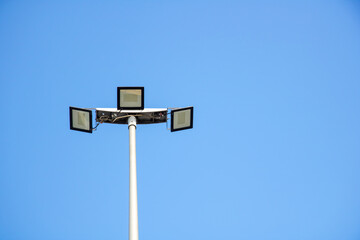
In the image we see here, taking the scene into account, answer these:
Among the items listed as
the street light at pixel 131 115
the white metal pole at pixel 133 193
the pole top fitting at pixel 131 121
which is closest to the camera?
the white metal pole at pixel 133 193

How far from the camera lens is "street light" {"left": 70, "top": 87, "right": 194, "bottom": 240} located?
11.0 metres

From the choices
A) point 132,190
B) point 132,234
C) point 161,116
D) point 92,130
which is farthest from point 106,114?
point 132,234

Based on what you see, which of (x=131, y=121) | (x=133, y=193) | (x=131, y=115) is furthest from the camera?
(x=131, y=115)

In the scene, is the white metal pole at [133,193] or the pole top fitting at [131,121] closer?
the white metal pole at [133,193]

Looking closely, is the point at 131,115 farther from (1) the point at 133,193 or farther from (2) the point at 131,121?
(1) the point at 133,193

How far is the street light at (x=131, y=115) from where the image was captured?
36.1 ft

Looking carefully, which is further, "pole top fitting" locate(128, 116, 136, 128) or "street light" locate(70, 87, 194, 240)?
"pole top fitting" locate(128, 116, 136, 128)

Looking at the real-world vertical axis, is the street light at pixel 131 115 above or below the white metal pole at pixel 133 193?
above

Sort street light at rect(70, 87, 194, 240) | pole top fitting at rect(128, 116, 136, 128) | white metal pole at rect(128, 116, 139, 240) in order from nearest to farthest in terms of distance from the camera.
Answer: white metal pole at rect(128, 116, 139, 240), street light at rect(70, 87, 194, 240), pole top fitting at rect(128, 116, 136, 128)

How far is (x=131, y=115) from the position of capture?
11.7m

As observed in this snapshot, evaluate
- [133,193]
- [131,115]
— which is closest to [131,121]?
[131,115]

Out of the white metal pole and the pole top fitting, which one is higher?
the pole top fitting

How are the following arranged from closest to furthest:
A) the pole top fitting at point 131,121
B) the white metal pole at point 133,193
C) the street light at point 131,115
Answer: the white metal pole at point 133,193 → the street light at point 131,115 → the pole top fitting at point 131,121

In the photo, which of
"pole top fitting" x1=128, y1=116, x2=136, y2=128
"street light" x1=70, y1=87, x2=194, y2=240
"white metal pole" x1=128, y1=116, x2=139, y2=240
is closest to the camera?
"white metal pole" x1=128, y1=116, x2=139, y2=240
